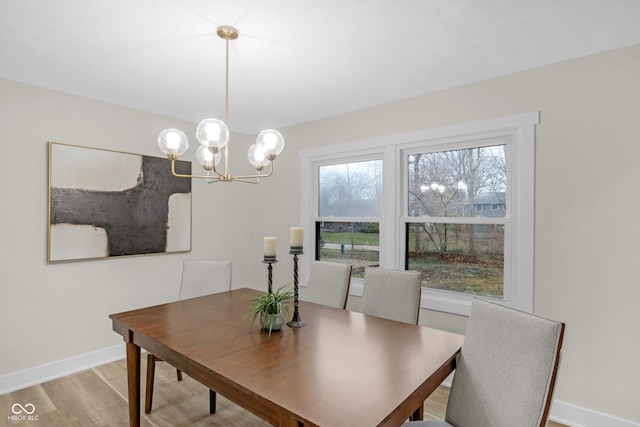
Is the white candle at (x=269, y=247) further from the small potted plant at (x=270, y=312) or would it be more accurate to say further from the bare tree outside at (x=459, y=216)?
the bare tree outside at (x=459, y=216)

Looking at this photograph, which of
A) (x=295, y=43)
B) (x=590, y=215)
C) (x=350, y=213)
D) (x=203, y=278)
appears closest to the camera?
(x=295, y=43)

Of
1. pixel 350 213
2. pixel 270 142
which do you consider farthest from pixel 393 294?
pixel 350 213

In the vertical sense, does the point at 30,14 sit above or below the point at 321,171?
above

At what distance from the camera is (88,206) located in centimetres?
302

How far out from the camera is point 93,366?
306 centimetres

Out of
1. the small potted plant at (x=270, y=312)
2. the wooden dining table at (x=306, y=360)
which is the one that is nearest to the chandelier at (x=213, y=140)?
the small potted plant at (x=270, y=312)

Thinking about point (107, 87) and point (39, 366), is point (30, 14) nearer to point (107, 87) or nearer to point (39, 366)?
point (107, 87)

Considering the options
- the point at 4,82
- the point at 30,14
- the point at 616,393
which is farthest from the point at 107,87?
the point at 616,393

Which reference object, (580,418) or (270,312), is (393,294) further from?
(580,418)

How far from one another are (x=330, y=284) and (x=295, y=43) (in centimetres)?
165

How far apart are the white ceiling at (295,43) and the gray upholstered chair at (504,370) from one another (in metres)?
1.50

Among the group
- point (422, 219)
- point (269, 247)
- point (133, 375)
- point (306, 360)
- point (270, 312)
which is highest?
point (422, 219)

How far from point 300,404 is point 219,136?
130 centimetres

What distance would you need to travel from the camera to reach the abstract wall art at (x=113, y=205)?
2.88 m
